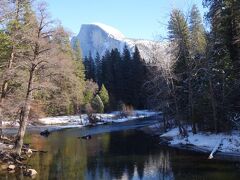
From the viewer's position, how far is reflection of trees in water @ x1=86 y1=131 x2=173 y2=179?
23.8 metres

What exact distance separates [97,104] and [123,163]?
1969 inches

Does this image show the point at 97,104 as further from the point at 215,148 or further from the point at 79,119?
the point at 215,148

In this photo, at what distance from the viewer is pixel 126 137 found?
141 ft

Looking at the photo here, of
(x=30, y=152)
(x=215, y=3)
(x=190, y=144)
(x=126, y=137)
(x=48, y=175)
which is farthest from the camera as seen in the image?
(x=126, y=137)

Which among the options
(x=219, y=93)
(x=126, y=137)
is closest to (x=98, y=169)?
(x=219, y=93)

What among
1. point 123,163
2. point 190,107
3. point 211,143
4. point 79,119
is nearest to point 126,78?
point 79,119

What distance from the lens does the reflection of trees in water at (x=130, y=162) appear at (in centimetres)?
2380

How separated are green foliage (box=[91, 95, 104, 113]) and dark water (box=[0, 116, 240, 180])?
38279 mm

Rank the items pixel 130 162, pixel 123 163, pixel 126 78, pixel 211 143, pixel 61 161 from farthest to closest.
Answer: pixel 126 78 < pixel 211 143 < pixel 61 161 < pixel 130 162 < pixel 123 163

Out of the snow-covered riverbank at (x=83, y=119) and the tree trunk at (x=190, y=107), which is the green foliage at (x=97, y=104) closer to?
the snow-covered riverbank at (x=83, y=119)

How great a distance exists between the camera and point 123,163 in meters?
27.2

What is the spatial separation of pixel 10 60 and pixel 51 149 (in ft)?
33.0

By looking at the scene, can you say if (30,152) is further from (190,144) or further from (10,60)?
(190,144)

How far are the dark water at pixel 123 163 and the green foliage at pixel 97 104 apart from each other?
38.3 m
